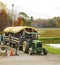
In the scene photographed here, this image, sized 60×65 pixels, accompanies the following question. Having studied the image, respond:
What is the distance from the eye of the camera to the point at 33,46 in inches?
1070

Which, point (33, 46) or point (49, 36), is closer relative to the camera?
point (33, 46)

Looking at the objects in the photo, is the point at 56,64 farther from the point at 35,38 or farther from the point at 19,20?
the point at 19,20

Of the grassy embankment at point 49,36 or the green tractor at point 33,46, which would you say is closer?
the green tractor at point 33,46

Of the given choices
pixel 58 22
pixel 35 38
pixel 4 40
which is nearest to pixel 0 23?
A: pixel 4 40

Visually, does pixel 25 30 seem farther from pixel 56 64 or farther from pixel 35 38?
pixel 56 64

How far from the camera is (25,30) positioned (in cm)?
3331

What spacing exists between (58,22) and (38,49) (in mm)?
128612

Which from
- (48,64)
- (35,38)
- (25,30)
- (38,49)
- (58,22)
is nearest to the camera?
(48,64)

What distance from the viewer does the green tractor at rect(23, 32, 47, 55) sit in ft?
87.4

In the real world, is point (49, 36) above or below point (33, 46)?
below

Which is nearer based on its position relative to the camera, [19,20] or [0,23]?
[0,23]

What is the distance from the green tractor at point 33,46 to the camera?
26647 millimetres

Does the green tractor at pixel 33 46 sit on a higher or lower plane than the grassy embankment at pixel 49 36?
higher

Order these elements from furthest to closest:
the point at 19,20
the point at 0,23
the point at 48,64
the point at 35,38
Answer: the point at 19,20, the point at 0,23, the point at 35,38, the point at 48,64
